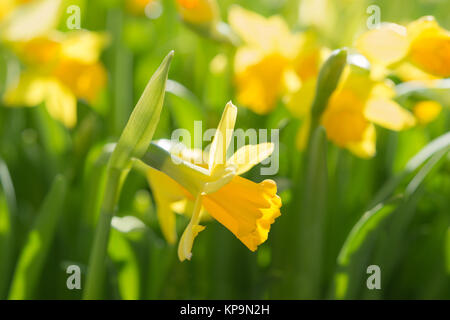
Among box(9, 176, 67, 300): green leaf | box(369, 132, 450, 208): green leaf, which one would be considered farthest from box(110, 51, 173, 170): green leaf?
box(369, 132, 450, 208): green leaf

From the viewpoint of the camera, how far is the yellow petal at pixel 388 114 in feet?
3.06

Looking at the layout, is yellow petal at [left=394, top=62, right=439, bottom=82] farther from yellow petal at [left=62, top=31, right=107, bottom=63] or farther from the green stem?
yellow petal at [left=62, top=31, right=107, bottom=63]

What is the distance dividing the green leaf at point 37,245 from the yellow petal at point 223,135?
0.98ft

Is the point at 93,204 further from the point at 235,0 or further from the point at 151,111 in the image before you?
the point at 235,0

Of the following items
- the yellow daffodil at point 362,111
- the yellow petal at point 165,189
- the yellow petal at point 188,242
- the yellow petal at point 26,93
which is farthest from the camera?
the yellow petal at point 26,93

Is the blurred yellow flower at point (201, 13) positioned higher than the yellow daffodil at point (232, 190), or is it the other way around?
the blurred yellow flower at point (201, 13)

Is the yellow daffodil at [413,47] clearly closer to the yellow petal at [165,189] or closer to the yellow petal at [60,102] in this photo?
the yellow petal at [165,189]

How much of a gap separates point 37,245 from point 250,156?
0.40m

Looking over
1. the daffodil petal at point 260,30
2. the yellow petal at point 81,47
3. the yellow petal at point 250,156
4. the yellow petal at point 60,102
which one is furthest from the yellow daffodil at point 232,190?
the yellow petal at point 81,47

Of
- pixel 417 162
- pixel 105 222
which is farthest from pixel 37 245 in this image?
pixel 417 162

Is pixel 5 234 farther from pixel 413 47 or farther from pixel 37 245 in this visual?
pixel 413 47

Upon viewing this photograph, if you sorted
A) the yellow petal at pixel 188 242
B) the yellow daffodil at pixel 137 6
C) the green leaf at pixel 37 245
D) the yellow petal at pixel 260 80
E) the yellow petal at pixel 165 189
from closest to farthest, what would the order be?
1. the yellow petal at pixel 188 242
2. the yellow petal at pixel 165 189
3. the green leaf at pixel 37 245
4. the yellow petal at pixel 260 80
5. the yellow daffodil at pixel 137 6
